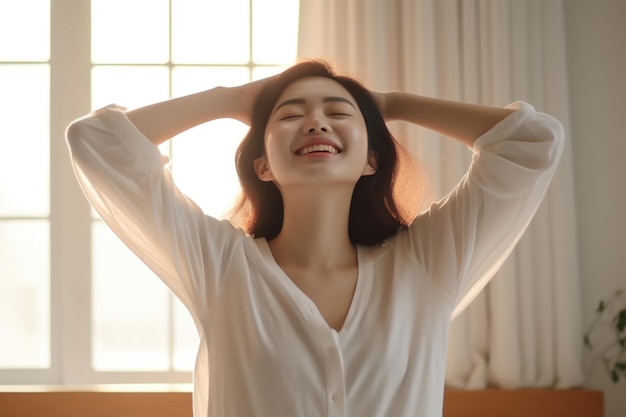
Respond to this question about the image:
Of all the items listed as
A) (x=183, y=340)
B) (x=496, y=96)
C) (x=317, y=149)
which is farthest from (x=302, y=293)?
(x=183, y=340)

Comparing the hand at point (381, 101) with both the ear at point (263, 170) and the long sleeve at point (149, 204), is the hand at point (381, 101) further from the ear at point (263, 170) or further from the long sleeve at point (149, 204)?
the long sleeve at point (149, 204)

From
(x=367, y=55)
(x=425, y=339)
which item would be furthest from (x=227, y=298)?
(x=367, y=55)

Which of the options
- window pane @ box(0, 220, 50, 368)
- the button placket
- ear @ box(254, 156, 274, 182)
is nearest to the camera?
the button placket

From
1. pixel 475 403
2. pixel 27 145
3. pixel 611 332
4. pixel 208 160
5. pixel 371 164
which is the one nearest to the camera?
pixel 371 164

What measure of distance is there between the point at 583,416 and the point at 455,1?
1.22 m

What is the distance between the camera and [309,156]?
1235mm

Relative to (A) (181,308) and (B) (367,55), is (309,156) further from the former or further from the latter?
(A) (181,308)

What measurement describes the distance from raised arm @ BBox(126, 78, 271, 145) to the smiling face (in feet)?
0.25

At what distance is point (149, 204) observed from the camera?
1227mm

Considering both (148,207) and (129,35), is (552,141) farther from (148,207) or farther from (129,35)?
(129,35)

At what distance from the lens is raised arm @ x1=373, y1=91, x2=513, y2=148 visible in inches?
53.6

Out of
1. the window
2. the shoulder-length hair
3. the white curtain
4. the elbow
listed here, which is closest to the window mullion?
the window

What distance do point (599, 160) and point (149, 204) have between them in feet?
5.26

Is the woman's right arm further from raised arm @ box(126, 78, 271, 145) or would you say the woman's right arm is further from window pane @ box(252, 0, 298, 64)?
window pane @ box(252, 0, 298, 64)
